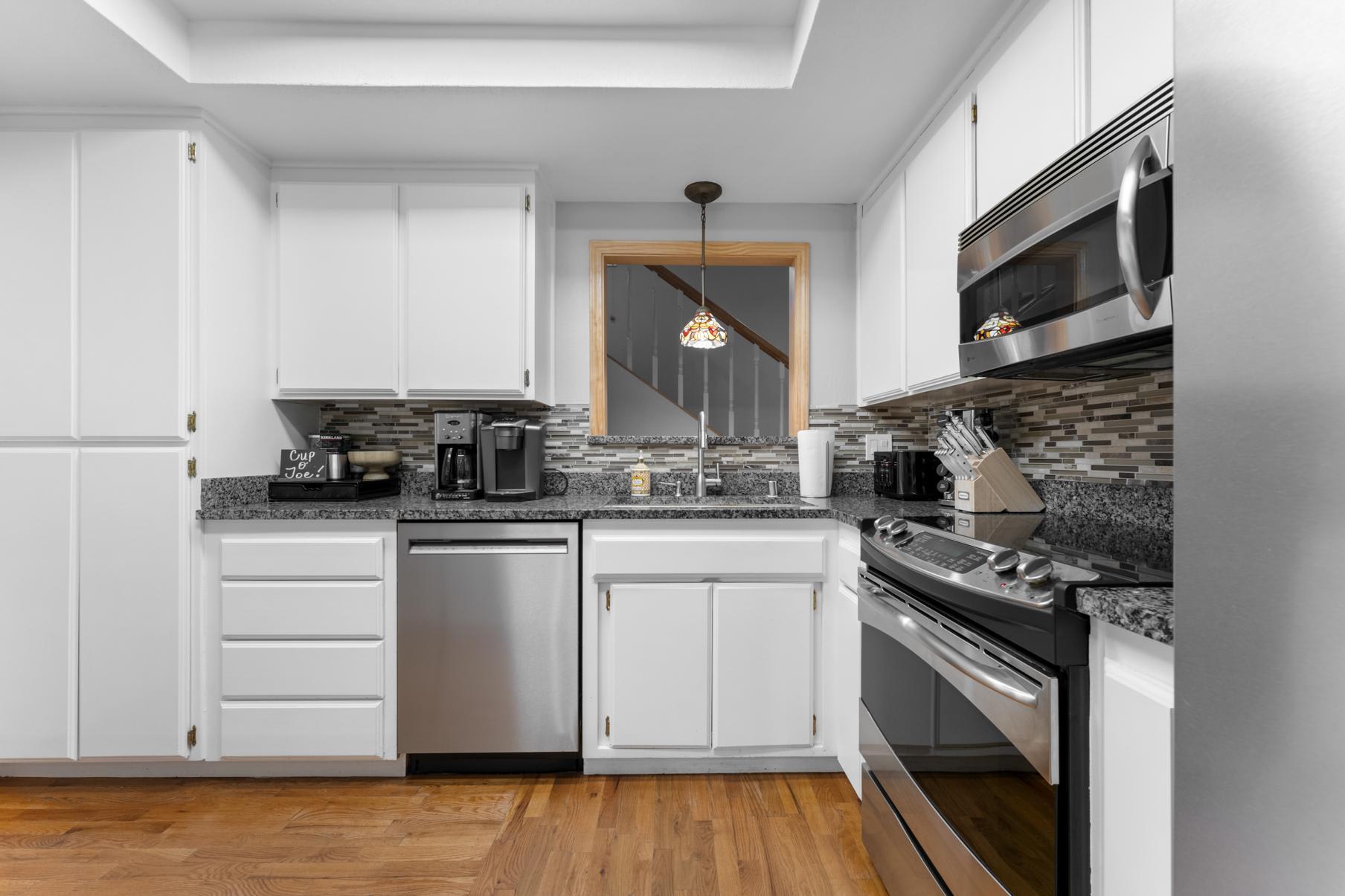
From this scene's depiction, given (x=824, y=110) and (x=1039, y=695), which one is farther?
(x=824, y=110)

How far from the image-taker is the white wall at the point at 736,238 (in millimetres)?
2871

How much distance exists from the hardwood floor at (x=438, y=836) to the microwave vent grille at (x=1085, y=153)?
5.42ft

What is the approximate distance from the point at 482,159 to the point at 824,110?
48.9 inches

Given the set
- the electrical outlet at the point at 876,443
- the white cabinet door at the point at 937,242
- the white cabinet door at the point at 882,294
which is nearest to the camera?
the white cabinet door at the point at 937,242

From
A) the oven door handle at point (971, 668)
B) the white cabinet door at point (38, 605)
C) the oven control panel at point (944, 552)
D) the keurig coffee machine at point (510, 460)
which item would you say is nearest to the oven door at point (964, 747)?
the oven door handle at point (971, 668)

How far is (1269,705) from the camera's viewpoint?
442 millimetres

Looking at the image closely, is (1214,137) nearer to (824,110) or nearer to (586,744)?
(824,110)

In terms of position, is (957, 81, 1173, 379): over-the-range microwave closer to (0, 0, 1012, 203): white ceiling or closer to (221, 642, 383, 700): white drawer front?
(0, 0, 1012, 203): white ceiling

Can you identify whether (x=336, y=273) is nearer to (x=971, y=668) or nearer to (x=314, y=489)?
(x=314, y=489)

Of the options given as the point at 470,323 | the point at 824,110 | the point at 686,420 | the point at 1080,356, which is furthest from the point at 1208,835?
the point at 686,420

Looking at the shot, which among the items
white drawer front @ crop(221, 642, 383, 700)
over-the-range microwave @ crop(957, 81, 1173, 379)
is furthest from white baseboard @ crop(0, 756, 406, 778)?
over-the-range microwave @ crop(957, 81, 1173, 379)

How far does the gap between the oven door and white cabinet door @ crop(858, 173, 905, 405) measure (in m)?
1.01

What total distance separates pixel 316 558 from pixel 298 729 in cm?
56

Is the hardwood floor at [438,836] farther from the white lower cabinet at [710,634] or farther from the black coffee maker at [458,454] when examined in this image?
the black coffee maker at [458,454]
